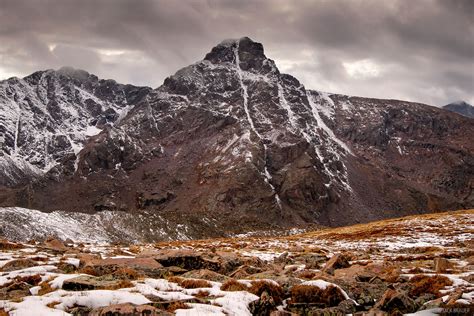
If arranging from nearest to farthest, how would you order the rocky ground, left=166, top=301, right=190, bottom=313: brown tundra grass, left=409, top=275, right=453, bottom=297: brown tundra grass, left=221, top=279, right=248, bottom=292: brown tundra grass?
left=166, top=301, right=190, bottom=313: brown tundra grass < the rocky ground < left=221, top=279, right=248, bottom=292: brown tundra grass < left=409, top=275, right=453, bottom=297: brown tundra grass

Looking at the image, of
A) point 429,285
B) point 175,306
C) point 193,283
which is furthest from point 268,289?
point 429,285

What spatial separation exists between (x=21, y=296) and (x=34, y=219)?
81.7m

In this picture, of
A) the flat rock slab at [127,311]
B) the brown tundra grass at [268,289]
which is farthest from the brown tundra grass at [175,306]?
the brown tundra grass at [268,289]

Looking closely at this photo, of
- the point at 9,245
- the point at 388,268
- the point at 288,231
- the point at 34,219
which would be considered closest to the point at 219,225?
the point at 288,231

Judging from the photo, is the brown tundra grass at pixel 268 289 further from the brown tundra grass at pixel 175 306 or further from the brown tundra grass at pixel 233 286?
the brown tundra grass at pixel 175 306

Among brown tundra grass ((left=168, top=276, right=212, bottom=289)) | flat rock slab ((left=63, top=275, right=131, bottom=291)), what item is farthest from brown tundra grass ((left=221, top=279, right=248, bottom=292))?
flat rock slab ((left=63, top=275, right=131, bottom=291))

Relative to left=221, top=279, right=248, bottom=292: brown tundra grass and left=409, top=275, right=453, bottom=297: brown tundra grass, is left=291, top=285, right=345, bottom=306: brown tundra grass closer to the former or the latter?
left=221, top=279, right=248, bottom=292: brown tundra grass

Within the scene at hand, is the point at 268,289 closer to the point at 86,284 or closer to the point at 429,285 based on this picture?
the point at 86,284

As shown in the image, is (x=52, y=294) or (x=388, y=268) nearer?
(x=52, y=294)

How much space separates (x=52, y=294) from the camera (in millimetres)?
16688

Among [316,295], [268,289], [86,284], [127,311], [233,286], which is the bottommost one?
[316,295]

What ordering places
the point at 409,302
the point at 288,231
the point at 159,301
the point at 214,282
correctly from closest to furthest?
the point at 159,301 < the point at 409,302 < the point at 214,282 < the point at 288,231

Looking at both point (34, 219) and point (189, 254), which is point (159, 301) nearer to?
point (189, 254)

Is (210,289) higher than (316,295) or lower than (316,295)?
higher
